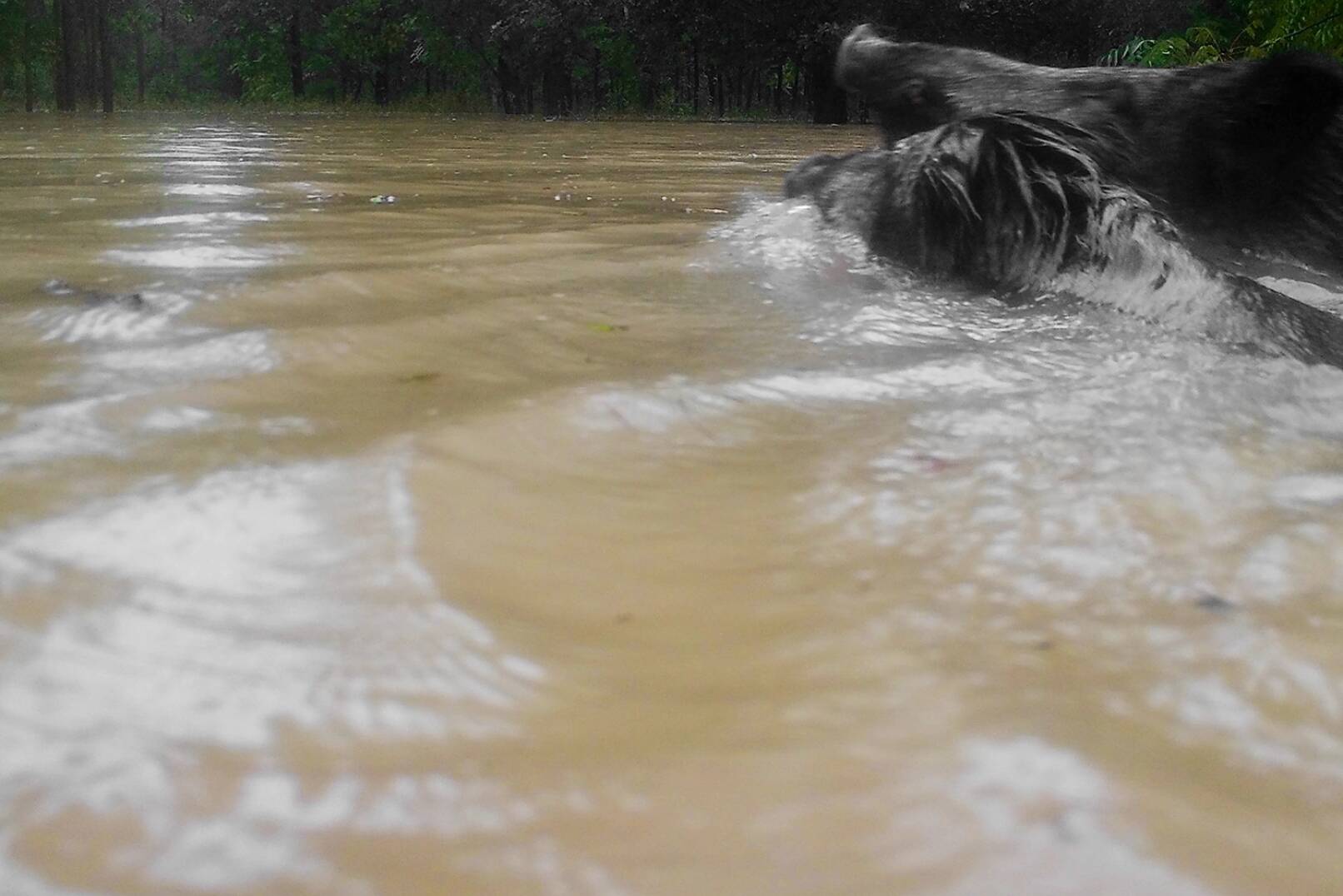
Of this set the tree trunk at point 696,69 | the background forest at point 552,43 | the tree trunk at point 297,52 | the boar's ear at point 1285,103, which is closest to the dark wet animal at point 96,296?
the boar's ear at point 1285,103

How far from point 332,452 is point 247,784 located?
60 centimetres

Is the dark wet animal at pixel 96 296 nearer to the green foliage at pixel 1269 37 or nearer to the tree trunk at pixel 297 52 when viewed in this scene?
the green foliage at pixel 1269 37

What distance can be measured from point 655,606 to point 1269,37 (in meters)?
5.79

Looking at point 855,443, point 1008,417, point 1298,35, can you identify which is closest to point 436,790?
point 855,443

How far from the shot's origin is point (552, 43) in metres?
22.5

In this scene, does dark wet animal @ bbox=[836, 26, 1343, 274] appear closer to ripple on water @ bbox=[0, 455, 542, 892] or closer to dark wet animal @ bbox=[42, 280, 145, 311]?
dark wet animal @ bbox=[42, 280, 145, 311]

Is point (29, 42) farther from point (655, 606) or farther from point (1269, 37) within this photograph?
point (655, 606)

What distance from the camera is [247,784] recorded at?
634 millimetres

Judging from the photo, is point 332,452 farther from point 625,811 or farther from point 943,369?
point 943,369

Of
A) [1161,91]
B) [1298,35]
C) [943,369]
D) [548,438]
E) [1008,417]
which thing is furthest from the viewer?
[1298,35]

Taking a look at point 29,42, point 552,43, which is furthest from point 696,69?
point 29,42

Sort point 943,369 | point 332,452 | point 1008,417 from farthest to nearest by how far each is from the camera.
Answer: point 943,369 → point 1008,417 → point 332,452

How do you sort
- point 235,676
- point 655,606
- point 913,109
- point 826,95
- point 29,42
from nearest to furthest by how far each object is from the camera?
point 235,676 < point 655,606 < point 913,109 < point 826,95 < point 29,42

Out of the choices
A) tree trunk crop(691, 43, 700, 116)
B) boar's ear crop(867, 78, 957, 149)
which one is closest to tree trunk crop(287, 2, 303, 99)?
tree trunk crop(691, 43, 700, 116)
